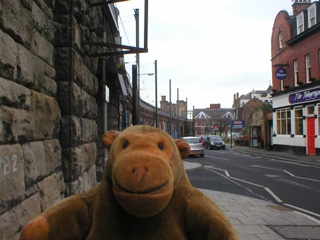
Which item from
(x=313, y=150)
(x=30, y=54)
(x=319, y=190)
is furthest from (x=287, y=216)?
(x=313, y=150)

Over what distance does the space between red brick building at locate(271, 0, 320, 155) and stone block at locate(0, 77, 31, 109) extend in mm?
19910

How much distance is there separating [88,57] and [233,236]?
3.95m

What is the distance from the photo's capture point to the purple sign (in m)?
18.6

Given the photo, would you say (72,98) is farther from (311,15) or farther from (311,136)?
(311,15)

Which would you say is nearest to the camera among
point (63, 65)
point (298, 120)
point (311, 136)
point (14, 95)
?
point (14, 95)

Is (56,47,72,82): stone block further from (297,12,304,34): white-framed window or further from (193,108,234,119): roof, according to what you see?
(193,108,234,119): roof

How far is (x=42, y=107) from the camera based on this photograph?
9.28 feet

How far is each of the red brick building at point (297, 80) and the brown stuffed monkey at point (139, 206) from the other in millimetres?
19844

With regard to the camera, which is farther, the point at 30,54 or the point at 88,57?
the point at 88,57

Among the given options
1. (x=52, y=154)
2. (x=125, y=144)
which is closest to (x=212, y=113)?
(x=52, y=154)

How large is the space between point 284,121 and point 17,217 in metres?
24.7

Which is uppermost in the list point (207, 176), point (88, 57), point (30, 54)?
point (88, 57)

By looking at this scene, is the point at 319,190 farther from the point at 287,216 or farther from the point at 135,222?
the point at 135,222

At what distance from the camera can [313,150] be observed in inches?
759
